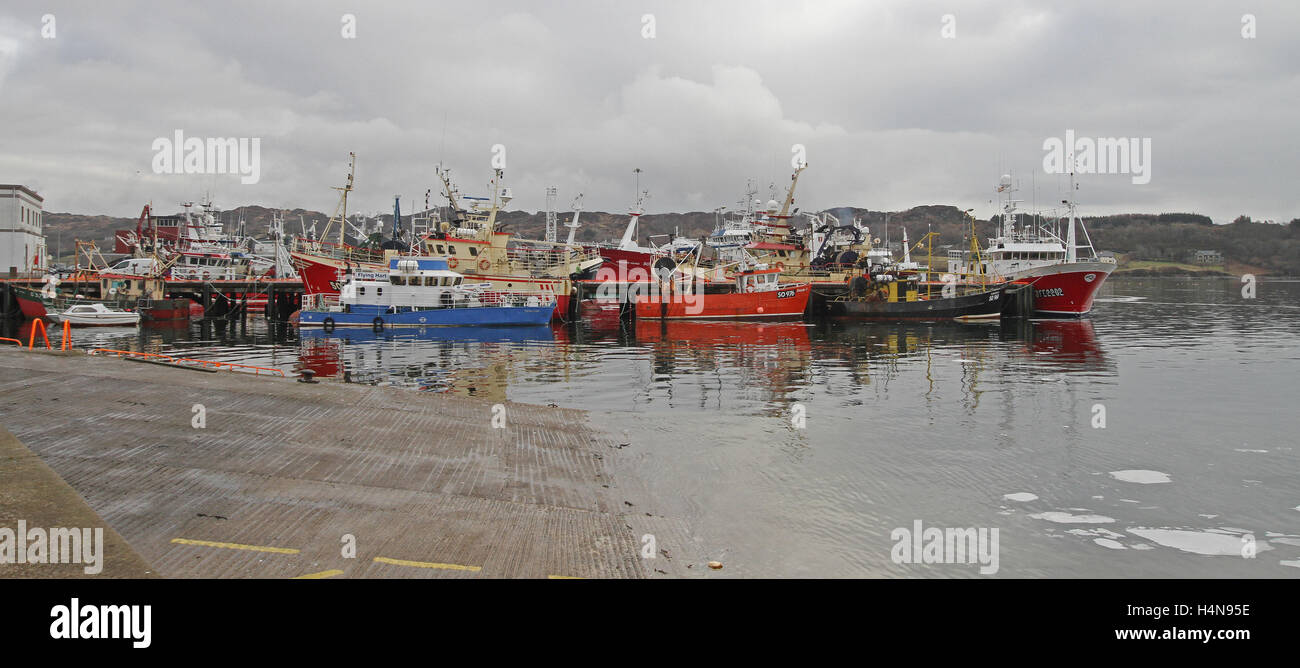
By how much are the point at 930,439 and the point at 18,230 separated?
76352mm

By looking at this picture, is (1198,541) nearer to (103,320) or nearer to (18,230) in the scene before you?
(103,320)

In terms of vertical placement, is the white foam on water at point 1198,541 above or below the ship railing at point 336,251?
below

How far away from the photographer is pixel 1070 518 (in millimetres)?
8555

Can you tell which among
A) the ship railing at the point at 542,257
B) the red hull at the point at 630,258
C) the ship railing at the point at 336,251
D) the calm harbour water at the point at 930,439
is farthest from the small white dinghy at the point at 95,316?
the red hull at the point at 630,258

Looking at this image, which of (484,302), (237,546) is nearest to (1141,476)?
(237,546)

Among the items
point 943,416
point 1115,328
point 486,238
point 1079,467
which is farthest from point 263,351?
point 1115,328

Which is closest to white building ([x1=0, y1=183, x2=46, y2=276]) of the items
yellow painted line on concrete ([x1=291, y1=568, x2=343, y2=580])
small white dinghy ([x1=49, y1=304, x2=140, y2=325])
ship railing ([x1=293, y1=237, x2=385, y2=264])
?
small white dinghy ([x1=49, y1=304, x2=140, y2=325])

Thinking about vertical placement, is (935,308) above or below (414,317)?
above

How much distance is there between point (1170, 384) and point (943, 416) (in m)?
9.84

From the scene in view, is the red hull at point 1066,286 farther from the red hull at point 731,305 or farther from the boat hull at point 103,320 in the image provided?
the boat hull at point 103,320

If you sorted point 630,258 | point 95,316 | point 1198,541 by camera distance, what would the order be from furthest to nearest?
point 630,258
point 95,316
point 1198,541

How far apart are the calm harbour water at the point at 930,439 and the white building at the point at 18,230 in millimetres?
39921

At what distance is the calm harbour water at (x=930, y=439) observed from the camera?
25.1 ft

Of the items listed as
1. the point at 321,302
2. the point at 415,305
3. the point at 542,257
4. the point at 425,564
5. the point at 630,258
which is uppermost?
the point at 630,258
